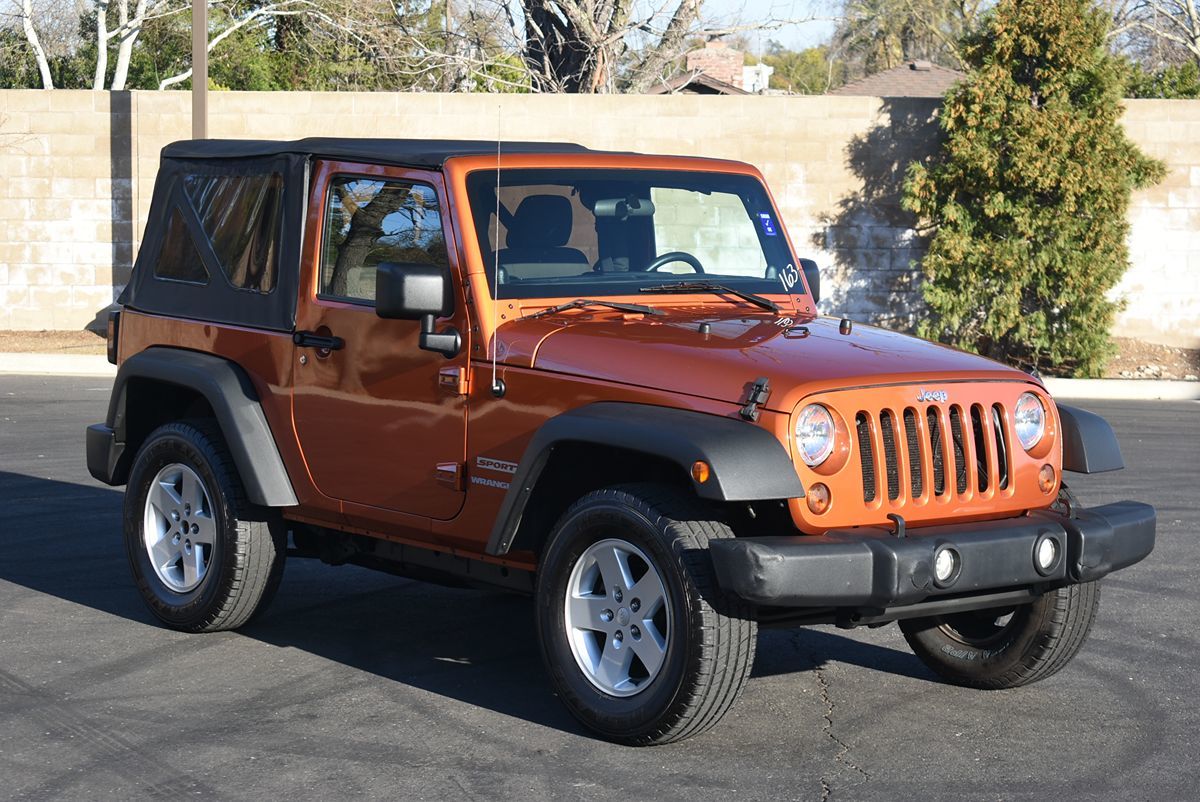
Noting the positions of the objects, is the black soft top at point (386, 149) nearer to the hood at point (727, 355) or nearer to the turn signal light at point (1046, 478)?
the hood at point (727, 355)

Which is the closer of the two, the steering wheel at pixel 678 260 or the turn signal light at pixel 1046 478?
the turn signal light at pixel 1046 478

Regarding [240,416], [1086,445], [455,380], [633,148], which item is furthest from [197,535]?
[633,148]

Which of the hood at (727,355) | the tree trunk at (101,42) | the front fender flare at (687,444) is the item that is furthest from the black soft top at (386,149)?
the tree trunk at (101,42)

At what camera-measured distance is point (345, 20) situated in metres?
29.2

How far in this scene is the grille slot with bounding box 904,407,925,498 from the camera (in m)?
5.18

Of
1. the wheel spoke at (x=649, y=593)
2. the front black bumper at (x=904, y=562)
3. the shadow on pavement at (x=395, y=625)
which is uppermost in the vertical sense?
the front black bumper at (x=904, y=562)

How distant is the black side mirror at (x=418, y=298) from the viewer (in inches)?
220

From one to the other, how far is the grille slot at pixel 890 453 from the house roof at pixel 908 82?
32676 mm

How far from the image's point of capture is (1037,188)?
688 inches

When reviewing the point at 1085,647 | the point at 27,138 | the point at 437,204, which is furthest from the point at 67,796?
the point at 27,138

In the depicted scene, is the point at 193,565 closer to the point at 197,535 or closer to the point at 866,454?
the point at 197,535

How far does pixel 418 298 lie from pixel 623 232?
101 centimetres

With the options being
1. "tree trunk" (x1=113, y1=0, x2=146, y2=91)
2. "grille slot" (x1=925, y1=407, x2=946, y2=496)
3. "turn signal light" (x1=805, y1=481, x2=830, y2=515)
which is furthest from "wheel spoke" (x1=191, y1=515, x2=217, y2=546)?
"tree trunk" (x1=113, y1=0, x2=146, y2=91)

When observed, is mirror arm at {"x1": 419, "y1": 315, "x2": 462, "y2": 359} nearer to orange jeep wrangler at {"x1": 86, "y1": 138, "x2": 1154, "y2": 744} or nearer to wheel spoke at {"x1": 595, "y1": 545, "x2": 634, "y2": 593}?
orange jeep wrangler at {"x1": 86, "y1": 138, "x2": 1154, "y2": 744}
